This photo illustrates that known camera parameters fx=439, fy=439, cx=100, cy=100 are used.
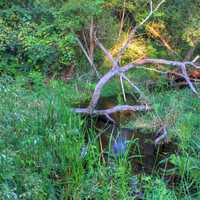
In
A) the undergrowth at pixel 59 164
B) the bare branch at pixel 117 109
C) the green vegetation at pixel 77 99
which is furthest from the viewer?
the bare branch at pixel 117 109

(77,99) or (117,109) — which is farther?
(77,99)

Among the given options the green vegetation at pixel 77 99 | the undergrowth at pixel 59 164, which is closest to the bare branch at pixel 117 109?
the green vegetation at pixel 77 99

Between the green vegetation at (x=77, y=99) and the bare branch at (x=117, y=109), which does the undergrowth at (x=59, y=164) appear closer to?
the green vegetation at (x=77, y=99)

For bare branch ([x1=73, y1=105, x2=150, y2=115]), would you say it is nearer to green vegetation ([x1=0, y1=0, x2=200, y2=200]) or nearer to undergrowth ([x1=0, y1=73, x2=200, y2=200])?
green vegetation ([x1=0, y1=0, x2=200, y2=200])

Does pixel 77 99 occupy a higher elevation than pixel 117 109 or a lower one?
lower

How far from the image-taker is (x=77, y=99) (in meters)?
7.84

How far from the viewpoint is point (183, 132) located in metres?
5.36

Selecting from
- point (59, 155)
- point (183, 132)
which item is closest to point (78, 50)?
point (183, 132)

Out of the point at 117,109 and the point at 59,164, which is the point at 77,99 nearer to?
the point at 117,109

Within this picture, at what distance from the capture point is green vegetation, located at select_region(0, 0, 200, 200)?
387 cm

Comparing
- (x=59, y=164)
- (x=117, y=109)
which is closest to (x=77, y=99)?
(x=117, y=109)

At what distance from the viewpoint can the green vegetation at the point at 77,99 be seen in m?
3.87

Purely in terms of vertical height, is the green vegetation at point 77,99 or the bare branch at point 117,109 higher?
the green vegetation at point 77,99

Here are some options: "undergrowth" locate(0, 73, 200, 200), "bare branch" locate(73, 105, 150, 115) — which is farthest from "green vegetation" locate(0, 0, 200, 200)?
"bare branch" locate(73, 105, 150, 115)
